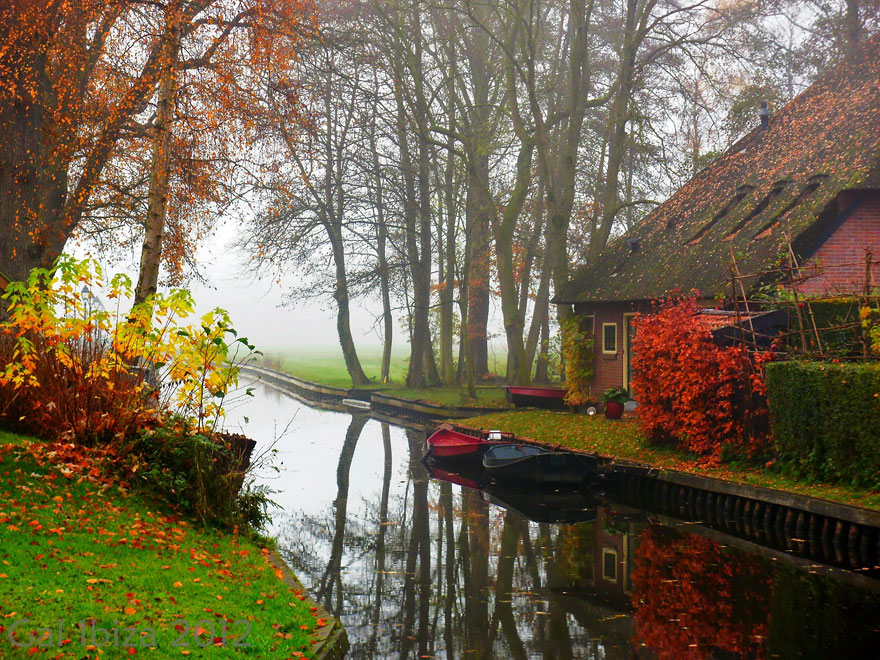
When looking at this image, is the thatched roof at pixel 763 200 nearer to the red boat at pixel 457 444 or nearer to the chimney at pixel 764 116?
the chimney at pixel 764 116

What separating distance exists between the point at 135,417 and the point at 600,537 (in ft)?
25.3

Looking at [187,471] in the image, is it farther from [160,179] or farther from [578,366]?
[578,366]

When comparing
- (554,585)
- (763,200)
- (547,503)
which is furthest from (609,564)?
(763,200)

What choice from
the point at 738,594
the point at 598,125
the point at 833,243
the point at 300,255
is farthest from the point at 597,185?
the point at 738,594

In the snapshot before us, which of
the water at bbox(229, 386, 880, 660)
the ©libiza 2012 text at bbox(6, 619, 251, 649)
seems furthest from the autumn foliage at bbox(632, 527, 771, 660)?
the ©libiza 2012 text at bbox(6, 619, 251, 649)

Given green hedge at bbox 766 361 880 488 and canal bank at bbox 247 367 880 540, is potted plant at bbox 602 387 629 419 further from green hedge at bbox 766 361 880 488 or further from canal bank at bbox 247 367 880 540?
green hedge at bbox 766 361 880 488

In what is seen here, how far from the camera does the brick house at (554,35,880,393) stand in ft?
73.0

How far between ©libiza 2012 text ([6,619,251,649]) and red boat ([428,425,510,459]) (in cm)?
1542

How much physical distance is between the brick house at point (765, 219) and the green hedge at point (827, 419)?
3.81 meters

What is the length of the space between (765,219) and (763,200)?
138 cm

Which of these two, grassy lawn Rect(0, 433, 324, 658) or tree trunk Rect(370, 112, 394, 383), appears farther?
tree trunk Rect(370, 112, 394, 383)

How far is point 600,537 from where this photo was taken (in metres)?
14.9

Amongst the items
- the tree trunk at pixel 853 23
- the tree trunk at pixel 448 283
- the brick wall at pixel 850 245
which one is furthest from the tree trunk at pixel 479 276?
the brick wall at pixel 850 245

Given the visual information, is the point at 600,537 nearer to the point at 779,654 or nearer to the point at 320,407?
the point at 779,654
